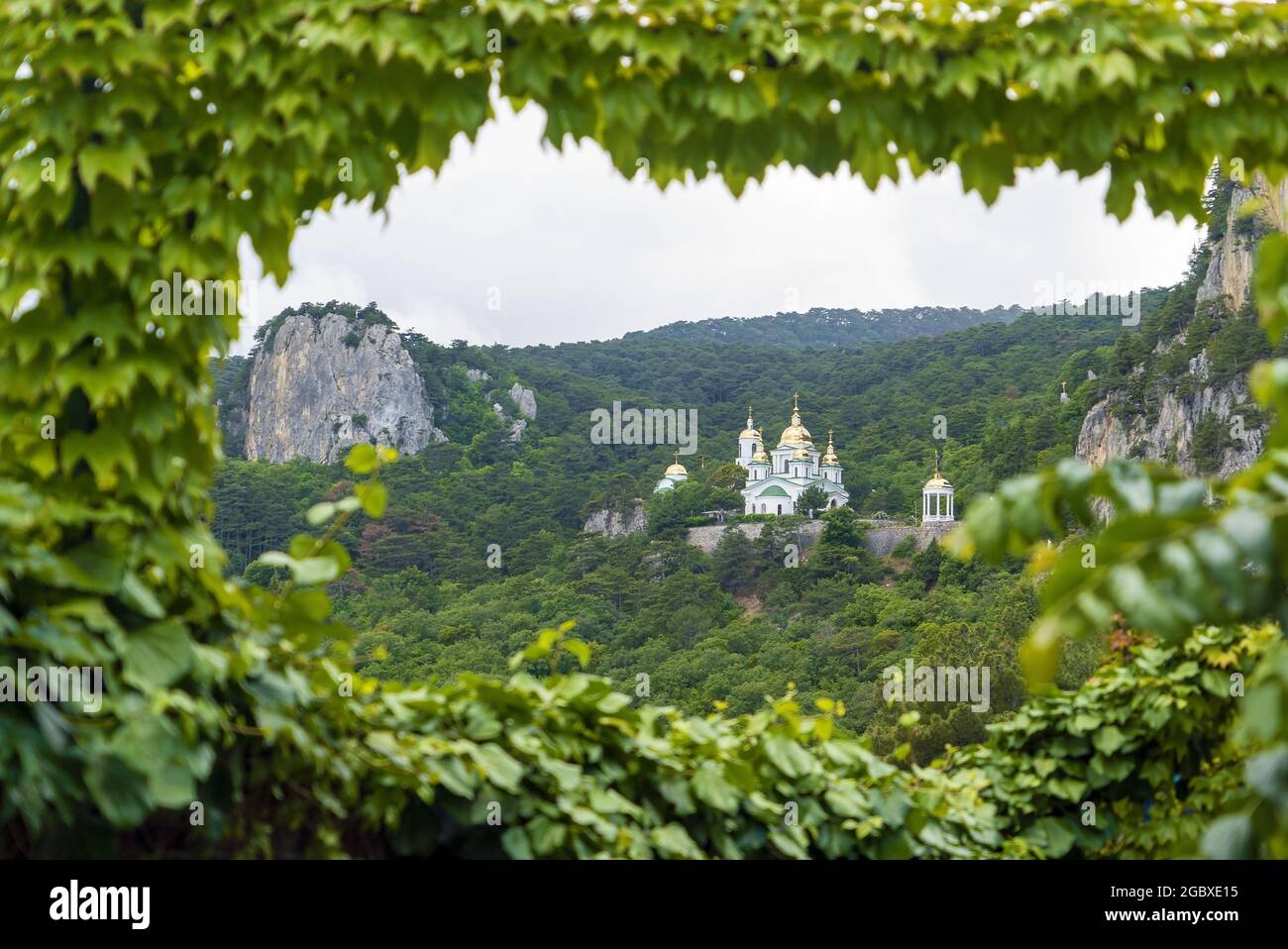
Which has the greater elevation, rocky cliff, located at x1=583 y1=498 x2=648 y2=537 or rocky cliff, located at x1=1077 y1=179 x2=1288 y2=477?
rocky cliff, located at x1=1077 y1=179 x2=1288 y2=477

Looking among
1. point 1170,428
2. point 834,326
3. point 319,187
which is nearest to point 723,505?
point 834,326

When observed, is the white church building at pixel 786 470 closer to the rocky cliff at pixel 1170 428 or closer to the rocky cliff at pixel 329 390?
the rocky cliff at pixel 1170 428

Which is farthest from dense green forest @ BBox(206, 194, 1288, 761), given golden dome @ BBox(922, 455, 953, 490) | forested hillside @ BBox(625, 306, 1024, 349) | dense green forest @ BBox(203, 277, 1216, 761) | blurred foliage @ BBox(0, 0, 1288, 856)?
blurred foliage @ BBox(0, 0, 1288, 856)

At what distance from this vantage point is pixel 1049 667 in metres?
0.95

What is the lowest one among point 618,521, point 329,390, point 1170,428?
point 618,521

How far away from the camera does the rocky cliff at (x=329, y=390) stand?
27.6m

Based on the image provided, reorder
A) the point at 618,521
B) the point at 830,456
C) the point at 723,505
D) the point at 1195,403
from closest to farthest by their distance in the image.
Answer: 1. the point at 618,521
2. the point at 1195,403
3. the point at 830,456
4. the point at 723,505

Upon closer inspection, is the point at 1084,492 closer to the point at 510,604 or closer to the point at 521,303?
the point at 510,604

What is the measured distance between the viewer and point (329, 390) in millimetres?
Answer: 31797

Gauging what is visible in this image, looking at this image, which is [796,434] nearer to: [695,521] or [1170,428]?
[695,521]

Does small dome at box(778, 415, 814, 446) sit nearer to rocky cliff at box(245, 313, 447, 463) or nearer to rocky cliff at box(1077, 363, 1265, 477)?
rocky cliff at box(1077, 363, 1265, 477)

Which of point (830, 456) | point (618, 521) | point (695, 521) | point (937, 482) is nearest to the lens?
point (618, 521)

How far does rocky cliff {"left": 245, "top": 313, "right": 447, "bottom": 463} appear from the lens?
90.6 feet
